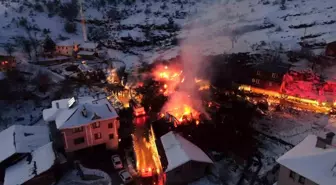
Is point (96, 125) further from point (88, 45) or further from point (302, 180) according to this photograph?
point (88, 45)

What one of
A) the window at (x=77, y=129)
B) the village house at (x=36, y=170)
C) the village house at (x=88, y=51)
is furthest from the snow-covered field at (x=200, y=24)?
the window at (x=77, y=129)

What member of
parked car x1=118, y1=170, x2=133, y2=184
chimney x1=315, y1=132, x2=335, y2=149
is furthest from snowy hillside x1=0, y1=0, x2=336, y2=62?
chimney x1=315, y1=132, x2=335, y2=149

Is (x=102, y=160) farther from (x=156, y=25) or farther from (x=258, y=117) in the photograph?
(x=156, y=25)

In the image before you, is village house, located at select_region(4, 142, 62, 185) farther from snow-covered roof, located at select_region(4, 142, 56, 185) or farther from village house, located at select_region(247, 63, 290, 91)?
village house, located at select_region(247, 63, 290, 91)

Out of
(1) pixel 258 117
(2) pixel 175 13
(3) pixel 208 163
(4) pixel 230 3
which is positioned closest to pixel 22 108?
(3) pixel 208 163

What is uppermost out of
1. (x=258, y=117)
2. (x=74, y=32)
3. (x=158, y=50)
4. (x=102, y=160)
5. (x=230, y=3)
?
(x=230, y=3)

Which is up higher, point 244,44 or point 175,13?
point 175,13

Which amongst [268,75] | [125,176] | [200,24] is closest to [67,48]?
[200,24]

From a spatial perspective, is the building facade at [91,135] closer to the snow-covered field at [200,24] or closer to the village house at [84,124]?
the village house at [84,124]

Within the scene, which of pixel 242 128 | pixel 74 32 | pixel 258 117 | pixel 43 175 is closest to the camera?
pixel 43 175
